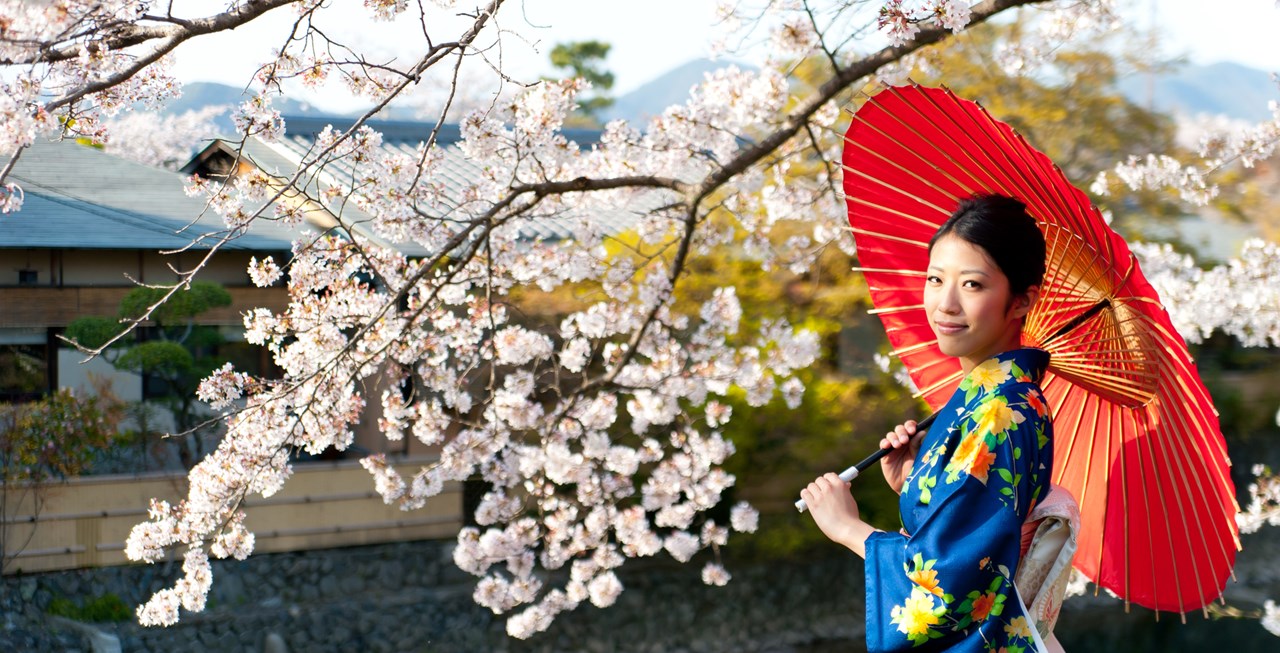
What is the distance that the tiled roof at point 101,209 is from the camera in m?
6.44

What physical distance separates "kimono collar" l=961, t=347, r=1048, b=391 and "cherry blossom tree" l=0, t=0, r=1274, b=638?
39.1 inches

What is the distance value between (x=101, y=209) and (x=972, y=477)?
21.7 feet

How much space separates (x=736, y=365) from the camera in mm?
4891

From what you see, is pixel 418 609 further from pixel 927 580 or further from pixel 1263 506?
pixel 927 580

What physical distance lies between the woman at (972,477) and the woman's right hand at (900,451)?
2cm

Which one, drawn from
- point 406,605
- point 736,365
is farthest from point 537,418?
point 406,605

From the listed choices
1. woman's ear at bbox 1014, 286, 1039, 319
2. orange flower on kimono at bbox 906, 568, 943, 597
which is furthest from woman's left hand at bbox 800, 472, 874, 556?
woman's ear at bbox 1014, 286, 1039, 319

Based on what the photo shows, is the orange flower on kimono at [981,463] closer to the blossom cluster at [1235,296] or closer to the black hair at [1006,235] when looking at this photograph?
the black hair at [1006,235]

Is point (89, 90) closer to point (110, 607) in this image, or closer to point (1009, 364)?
point (1009, 364)

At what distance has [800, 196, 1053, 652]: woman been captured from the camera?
155 centimetres

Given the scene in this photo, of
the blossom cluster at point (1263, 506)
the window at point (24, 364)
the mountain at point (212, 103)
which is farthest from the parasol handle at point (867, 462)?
the window at point (24, 364)

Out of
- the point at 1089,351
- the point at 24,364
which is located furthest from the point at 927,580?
the point at 24,364

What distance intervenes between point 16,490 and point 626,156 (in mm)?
4711

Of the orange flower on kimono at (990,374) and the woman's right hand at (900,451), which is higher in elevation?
the orange flower on kimono at (990,374)
